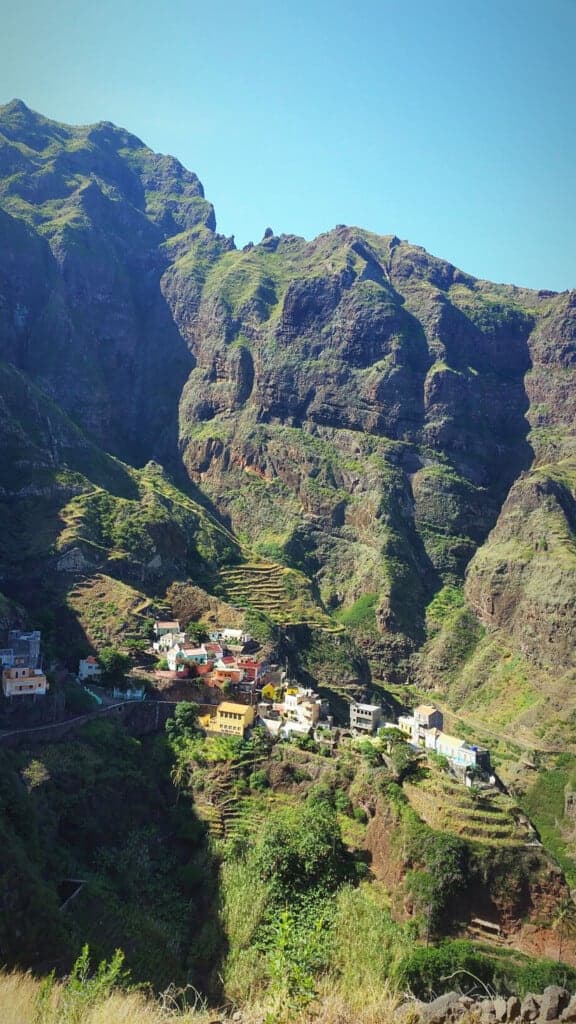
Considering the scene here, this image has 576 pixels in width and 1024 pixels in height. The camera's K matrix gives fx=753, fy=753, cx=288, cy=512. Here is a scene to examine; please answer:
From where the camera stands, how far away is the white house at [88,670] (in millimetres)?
58938

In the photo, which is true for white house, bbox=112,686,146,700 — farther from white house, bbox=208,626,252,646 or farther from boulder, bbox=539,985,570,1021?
boulder, bbox=539,985,570,1021

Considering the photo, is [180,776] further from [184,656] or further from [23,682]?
[184,656]

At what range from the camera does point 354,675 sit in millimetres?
85562

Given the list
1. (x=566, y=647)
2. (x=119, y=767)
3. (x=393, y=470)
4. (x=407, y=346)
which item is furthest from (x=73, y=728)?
(x=407, y=346)

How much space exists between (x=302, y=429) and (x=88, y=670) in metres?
79.9

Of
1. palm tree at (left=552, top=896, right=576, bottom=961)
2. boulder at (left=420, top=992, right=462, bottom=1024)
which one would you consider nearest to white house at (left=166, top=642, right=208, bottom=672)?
palm tree at (left=552, top=896, right=576, bottom=961)

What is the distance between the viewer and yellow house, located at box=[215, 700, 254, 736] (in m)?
54.1

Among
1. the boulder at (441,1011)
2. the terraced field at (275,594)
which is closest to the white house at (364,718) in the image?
the terraced field at (275,594)

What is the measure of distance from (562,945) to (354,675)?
46.9m

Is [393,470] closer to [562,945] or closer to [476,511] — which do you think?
[476,511]

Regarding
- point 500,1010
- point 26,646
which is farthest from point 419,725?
point 500,1010

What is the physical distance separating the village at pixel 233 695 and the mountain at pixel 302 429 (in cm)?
1354

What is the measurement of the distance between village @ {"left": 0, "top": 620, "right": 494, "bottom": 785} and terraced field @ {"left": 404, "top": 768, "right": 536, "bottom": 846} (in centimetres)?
342

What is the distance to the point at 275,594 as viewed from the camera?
9175cm
